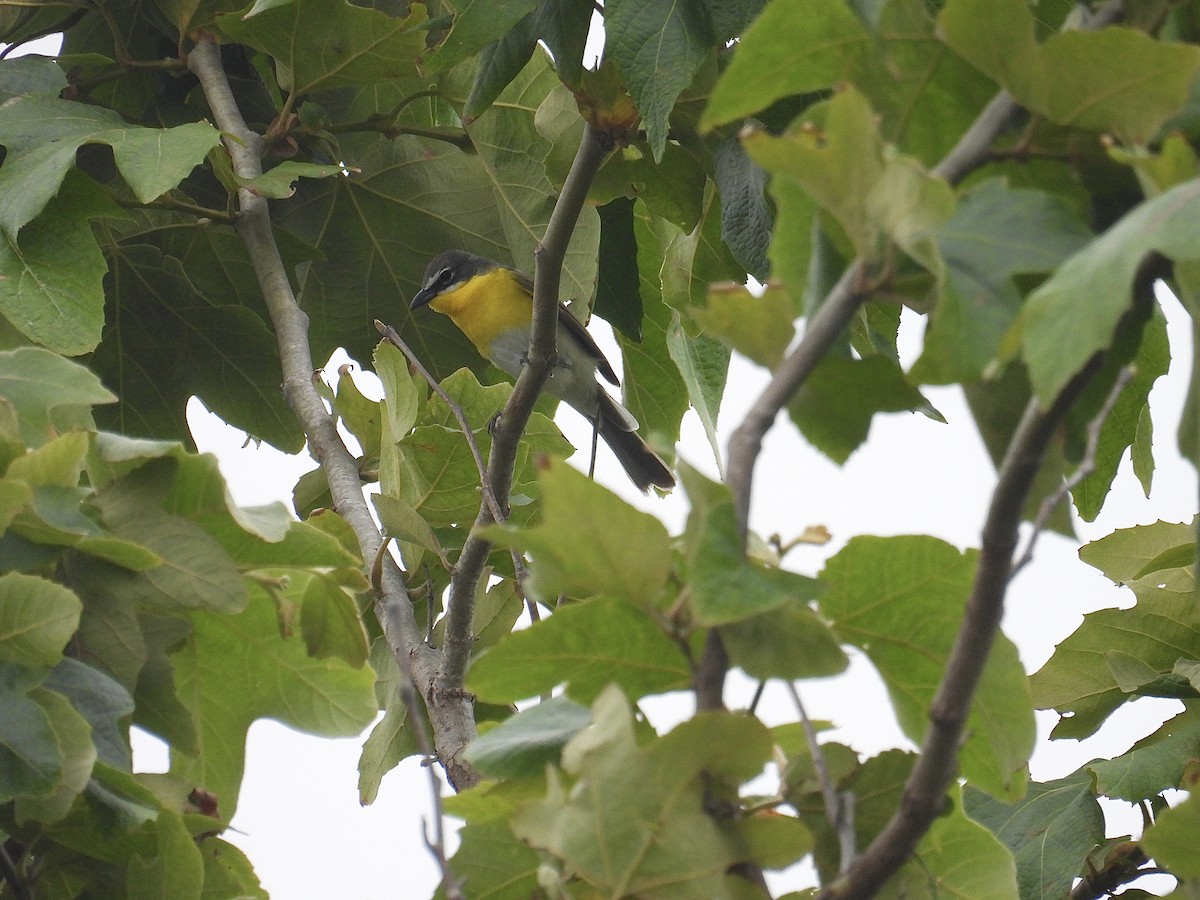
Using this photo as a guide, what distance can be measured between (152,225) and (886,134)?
1.70 m

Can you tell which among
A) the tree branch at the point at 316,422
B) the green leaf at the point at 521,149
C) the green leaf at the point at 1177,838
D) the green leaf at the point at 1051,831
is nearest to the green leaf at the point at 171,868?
the tree branch at the point at 316,422

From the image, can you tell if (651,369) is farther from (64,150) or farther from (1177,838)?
(1177,838)

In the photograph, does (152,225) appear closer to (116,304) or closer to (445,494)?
(116,304)

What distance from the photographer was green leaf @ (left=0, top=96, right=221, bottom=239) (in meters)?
1.66

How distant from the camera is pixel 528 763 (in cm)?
72

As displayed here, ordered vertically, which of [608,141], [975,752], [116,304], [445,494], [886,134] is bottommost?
[975,752]

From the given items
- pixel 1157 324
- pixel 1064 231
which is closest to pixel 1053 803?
pixel 1157 324

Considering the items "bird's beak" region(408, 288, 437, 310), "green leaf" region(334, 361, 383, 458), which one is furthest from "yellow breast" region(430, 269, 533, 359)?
"green leaf" region(334, 361, 383, 458)

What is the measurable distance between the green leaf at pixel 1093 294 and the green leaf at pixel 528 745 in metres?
0.31

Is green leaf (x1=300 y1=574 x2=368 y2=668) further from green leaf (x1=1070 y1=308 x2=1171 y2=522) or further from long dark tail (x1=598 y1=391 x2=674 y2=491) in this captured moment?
long dark tail (x1=598 y1=391 x2=674 y2=491)

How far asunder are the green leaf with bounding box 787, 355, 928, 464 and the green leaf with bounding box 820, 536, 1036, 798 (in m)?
0.07

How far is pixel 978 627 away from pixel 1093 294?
136 mm

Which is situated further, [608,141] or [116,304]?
[116,304]

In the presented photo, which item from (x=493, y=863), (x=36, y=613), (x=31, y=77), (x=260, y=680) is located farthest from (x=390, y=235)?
(x=493, y=863)
